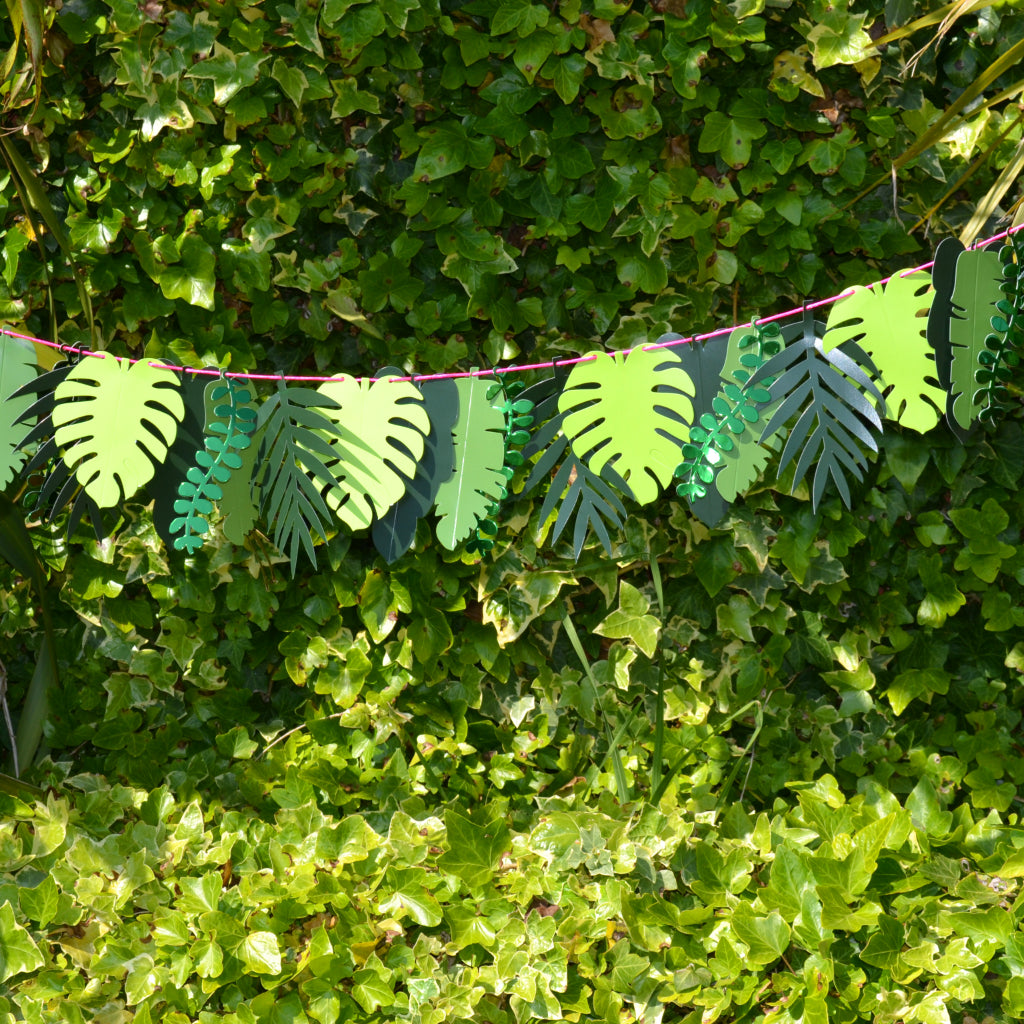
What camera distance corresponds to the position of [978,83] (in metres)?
1.16

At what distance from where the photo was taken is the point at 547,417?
3.92 feet

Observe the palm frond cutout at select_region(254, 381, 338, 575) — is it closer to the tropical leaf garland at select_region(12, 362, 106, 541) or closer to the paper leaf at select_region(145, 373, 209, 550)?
the paper leaf at select_region(145, 373, 209, 550)

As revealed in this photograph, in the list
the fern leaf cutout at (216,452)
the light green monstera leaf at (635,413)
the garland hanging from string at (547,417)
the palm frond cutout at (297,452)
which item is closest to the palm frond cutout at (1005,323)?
the garland hanging from string at (547,417)

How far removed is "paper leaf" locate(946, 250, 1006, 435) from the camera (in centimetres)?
107

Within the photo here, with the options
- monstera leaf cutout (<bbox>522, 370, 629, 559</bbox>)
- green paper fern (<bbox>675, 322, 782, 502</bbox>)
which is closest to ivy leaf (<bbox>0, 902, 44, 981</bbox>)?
monstera leaf cutout (<bbox>522, 370, 629, 559</bbox>)

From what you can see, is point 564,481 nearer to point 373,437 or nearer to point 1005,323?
point 373,437

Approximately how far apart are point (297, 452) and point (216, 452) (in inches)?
4.2

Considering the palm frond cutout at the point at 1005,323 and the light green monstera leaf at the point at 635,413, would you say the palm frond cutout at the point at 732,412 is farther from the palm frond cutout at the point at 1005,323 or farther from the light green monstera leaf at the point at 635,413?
the palm frond cutout at the point at 1005,323

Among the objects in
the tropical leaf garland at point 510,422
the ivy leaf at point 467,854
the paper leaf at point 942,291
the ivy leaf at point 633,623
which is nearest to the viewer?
the paper leaf at point 942,291

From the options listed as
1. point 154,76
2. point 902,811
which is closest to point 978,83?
point 902,811

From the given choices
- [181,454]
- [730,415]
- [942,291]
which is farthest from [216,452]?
[942,291]

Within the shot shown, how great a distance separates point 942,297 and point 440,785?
105 centimetres

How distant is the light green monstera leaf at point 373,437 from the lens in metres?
1.15

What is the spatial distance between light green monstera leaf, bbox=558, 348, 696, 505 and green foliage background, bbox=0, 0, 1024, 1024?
34 cm
